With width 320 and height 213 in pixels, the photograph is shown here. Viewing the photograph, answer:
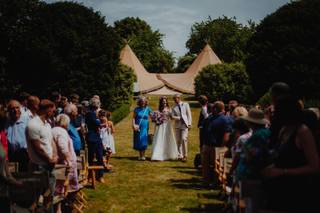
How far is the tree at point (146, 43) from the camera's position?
100 meters

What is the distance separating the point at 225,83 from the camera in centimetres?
4812

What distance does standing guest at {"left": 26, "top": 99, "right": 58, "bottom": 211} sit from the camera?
7.97m

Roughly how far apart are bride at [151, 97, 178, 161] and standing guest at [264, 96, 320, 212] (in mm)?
12297

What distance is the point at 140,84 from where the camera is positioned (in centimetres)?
7175

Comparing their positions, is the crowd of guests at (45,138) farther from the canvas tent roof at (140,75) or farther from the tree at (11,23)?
the canvas tent roof at (140,75)

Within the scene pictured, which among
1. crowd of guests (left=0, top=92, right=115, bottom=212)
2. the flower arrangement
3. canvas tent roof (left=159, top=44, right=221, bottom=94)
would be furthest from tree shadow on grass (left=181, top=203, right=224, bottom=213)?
canvas tent roof (left=159, top=44, right=221, bottom=94)

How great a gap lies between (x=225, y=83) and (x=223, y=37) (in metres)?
53.2

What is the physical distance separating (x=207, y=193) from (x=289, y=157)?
23.5 feet

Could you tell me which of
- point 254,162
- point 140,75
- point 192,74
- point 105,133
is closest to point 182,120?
point 105,133

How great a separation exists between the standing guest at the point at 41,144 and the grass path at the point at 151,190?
272cm

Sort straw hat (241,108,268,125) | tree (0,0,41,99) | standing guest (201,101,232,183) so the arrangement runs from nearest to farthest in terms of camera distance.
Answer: straw hat (241,108,268,125) < standing guest (201,101,232,183) < tree (0,0,41,99)

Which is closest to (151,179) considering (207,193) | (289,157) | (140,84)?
(207,193)

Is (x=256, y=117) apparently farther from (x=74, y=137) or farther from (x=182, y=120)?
(x=182, y=120)

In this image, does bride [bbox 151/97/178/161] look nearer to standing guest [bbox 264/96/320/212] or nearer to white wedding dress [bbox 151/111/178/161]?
white wedding dress [bbox 151/111/178/161]
